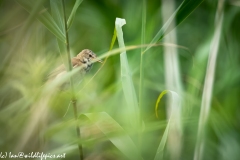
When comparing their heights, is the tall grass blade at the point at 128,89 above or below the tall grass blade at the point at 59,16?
below

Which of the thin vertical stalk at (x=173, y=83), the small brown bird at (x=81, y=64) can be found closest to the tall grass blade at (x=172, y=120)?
the thin vertical stalk at (x=173, y=83)

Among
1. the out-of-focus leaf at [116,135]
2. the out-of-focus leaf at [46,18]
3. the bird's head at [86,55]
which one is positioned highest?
the bird's head at [86,55]

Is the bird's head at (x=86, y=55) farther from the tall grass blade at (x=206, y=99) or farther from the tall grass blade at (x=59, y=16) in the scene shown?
the tall grass blade at (x=206, y=99)

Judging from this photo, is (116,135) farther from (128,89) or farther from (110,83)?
(110,83)

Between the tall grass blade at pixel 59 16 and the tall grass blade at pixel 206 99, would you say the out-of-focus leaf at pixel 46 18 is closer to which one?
the tall grass blade at pixel 59 16

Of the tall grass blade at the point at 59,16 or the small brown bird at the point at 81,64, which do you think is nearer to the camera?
the tall grass blade at the point at 59,16

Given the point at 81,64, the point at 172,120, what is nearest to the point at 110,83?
the point at 81,64
